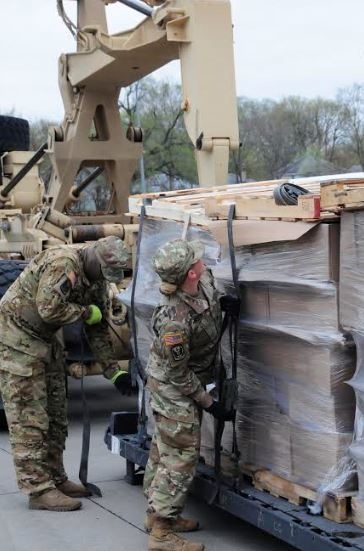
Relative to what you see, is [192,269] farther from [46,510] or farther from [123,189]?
[123,189]

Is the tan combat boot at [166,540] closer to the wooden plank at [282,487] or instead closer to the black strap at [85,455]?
the wooden plank at [282,487]

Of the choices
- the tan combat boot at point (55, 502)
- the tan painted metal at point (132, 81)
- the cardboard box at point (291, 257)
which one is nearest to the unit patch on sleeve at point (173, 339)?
the cardboard box at point (291, 257)

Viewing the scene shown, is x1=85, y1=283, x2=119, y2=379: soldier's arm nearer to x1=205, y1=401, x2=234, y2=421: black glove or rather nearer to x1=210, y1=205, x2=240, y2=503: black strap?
x1=210, y1=205, x2=240, y2=503: black strap

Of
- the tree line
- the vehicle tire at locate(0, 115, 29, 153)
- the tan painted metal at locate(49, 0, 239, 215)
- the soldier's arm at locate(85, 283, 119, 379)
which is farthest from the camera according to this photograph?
the tree line

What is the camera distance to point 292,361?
4.91 metres

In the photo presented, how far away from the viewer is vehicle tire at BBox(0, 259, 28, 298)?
28.1 ft

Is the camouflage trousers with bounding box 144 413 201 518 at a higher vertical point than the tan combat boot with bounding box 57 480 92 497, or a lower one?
higher

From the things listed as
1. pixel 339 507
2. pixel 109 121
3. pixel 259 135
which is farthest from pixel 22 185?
pixel 259 135

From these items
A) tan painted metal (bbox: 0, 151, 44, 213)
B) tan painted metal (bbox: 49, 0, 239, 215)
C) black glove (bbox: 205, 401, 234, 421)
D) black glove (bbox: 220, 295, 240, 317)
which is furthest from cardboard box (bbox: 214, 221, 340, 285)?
tan painted metal (bbox: 0, 151, 44, 213)

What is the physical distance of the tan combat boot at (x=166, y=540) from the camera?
5.11m

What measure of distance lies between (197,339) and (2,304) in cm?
164

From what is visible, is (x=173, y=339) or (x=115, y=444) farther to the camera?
(x=115, y=444)

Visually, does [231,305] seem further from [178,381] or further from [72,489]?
[72,489]

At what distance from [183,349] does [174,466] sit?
597 mm
